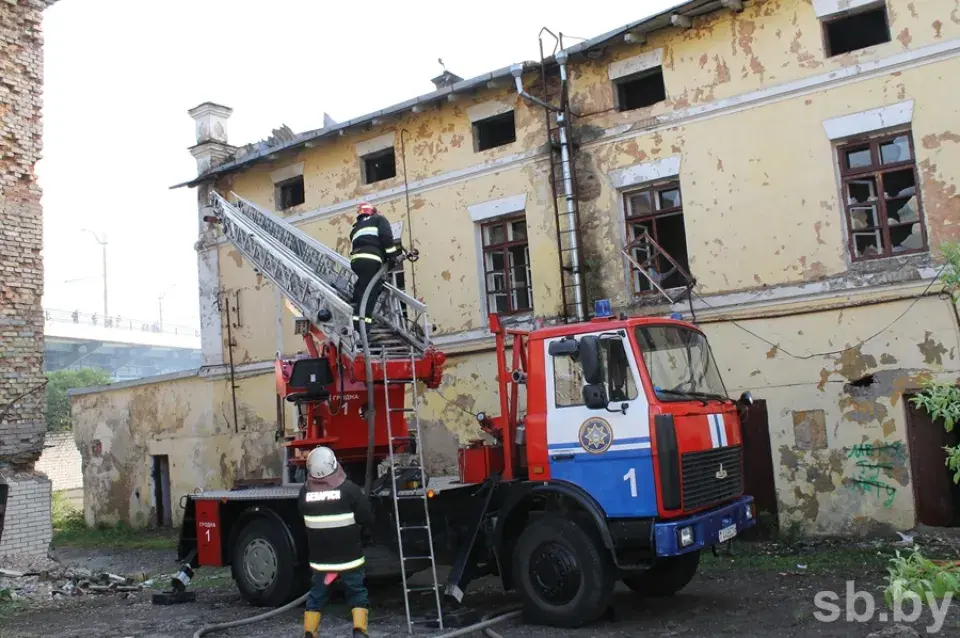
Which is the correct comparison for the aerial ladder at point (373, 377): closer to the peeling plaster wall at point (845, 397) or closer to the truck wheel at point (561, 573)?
the truck wheel at point (561, 573)

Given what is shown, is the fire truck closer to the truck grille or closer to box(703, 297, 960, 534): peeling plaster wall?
the truck grille

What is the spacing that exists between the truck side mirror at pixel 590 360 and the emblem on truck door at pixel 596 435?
14.6 inches

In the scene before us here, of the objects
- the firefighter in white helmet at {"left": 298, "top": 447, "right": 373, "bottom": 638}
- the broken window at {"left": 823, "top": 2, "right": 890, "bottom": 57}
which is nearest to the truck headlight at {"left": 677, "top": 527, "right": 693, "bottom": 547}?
the firefighter in white helmet at {"left": 298, "top": 447, "right": 373, "bottom": 638}

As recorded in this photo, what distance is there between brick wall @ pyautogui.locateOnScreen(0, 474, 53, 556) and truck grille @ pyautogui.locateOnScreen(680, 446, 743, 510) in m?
8.81

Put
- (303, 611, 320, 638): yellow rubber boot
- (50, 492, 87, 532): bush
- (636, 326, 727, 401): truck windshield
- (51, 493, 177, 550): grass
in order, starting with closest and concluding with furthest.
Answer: (303, 611, 320, 638): yellow rubber boot < (636, 326, 727, 401): truck windshield < (51, 493, 177, 550): grass < (50, 492, 87, 532): bush

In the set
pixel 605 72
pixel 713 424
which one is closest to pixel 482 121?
pixel 605 72

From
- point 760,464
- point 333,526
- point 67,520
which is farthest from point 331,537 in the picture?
point 67,520

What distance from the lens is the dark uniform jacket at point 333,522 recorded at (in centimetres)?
695

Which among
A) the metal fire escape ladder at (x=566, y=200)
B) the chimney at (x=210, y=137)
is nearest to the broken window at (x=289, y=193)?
the chimney at (x=210, y=137)

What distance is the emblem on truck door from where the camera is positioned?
7238 mm

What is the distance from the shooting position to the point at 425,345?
946cm

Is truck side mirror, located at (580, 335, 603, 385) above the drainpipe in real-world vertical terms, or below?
below

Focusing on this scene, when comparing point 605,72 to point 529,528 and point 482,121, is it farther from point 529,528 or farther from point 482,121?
point 529,528

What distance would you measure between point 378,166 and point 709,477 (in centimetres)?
1018
